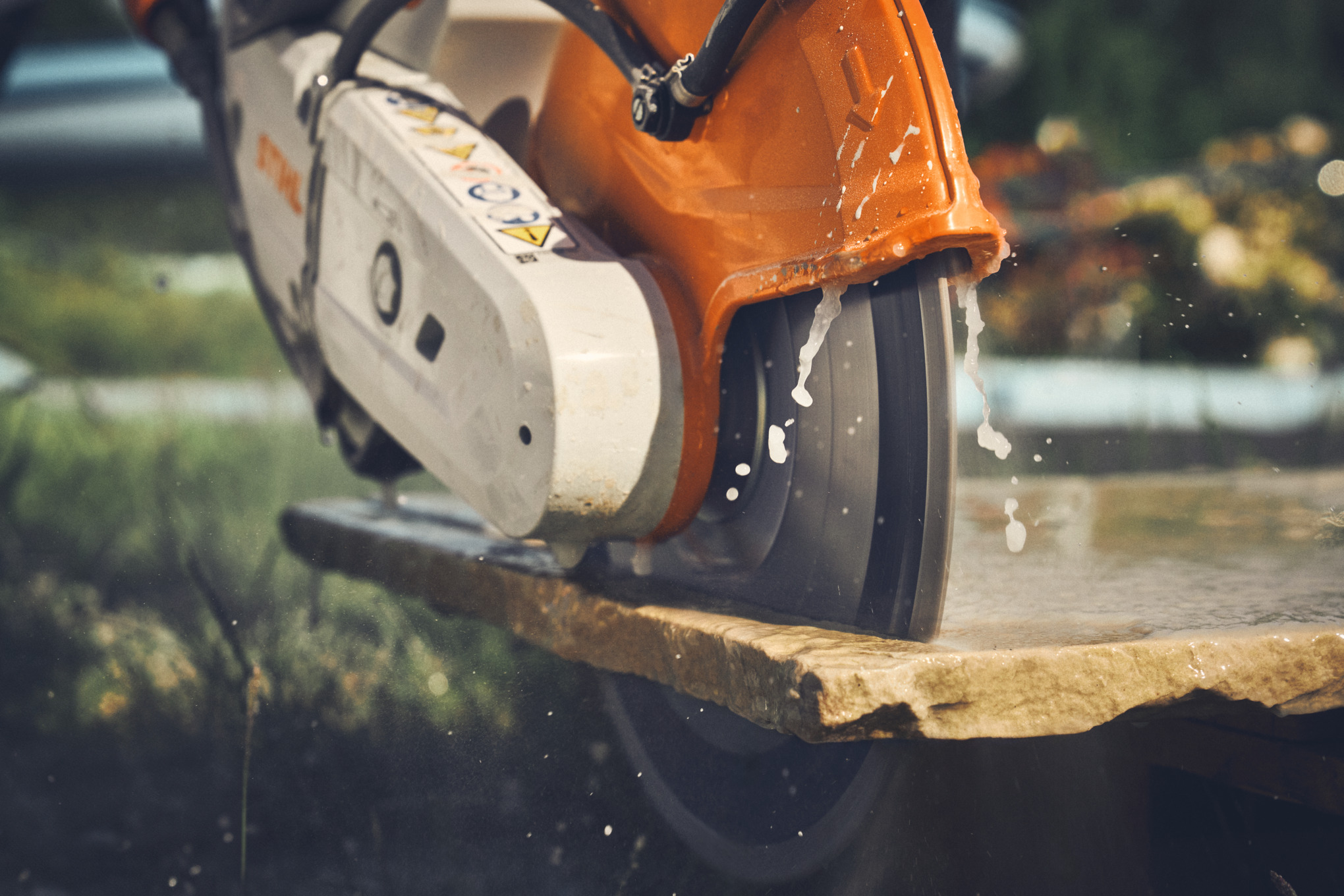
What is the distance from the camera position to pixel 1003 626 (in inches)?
51.7

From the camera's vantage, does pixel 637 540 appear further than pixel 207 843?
No

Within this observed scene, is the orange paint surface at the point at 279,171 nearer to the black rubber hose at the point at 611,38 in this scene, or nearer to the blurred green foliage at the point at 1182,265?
the black rubber hose at the point at 611,38

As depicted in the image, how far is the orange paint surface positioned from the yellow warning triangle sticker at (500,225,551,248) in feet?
2.02

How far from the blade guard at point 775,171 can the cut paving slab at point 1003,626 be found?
0.70 ft

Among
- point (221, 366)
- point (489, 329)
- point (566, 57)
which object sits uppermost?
point (566, 57)

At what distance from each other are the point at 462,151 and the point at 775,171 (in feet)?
1.71

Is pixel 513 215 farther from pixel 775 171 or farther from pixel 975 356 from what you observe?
pixel 975 356

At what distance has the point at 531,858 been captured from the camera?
1.47 m

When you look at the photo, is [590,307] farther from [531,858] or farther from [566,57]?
[531,858]

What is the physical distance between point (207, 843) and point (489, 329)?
1008mm

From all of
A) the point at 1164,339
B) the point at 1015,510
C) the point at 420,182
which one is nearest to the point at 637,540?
the point at 420,182

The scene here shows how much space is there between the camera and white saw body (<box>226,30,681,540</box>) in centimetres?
130

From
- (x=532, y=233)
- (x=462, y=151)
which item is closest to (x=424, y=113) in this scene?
(x=462, y=151)

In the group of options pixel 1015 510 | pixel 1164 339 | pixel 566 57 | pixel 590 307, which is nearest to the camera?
pixel 590 307
